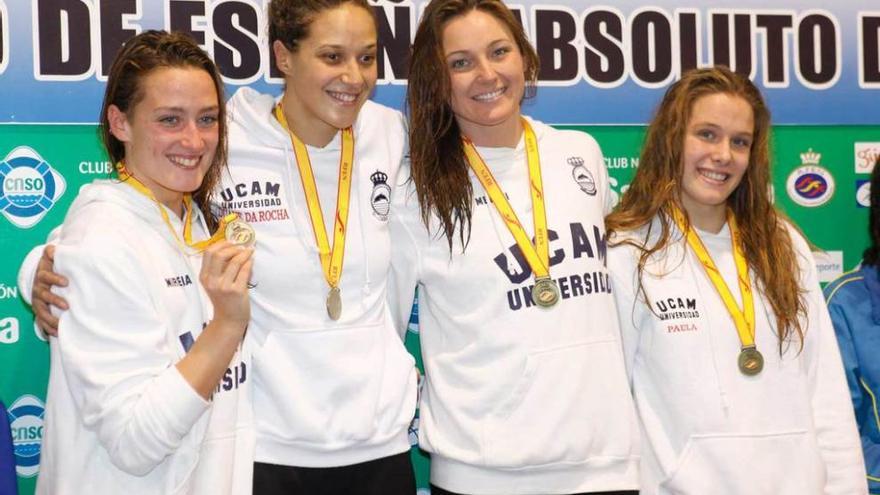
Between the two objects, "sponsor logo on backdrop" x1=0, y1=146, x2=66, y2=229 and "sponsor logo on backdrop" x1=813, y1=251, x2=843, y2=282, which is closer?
"sponsor logo on backdrop" x1=0, y1=146, x2=66, y2=229

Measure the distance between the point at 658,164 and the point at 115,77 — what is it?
186 cm

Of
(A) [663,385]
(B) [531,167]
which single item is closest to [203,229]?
(B) [531,167]

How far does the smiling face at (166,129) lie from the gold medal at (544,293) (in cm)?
109

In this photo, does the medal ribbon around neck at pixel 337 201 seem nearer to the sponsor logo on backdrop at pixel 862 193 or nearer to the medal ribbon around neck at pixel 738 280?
the medal ribbon around neck at pixel 738 280

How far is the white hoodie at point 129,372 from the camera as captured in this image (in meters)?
2.61

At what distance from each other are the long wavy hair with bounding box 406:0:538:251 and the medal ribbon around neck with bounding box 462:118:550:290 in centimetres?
5

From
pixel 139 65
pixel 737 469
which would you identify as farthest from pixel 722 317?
pixel 139 65

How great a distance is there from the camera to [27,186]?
13.1ft

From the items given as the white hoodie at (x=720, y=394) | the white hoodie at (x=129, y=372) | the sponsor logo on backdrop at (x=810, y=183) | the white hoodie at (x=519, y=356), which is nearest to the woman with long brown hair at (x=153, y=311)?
the white hoodie at (x=129, y=372)

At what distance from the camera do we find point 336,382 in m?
3.23

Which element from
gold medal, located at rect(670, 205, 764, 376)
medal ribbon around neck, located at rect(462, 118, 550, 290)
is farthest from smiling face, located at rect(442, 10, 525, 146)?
gold medal, located at rect(670, 205, 764, 376)

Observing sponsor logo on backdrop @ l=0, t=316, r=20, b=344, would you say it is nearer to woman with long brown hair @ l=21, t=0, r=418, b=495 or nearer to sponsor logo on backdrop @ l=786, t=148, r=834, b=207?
woman with long brown hair @ l=21, t=0, r=418, b=495

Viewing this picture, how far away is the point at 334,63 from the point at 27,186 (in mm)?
1416

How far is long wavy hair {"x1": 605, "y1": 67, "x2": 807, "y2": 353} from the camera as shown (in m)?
3.61
